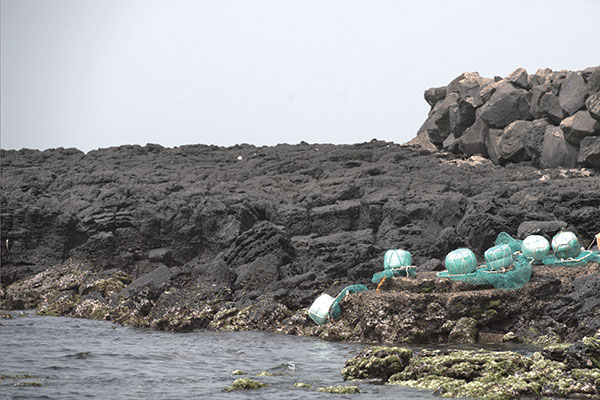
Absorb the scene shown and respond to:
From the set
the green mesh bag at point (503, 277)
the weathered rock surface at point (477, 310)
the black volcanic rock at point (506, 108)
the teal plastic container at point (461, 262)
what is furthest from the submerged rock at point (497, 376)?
the black volcanic rock at point (506, 108)

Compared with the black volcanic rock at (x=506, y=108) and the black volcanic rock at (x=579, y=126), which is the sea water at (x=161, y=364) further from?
the black volcanic rock at (x=506, y=108)

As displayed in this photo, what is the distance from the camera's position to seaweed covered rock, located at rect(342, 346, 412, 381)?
16.9 meters

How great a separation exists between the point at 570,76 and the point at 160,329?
108 ft

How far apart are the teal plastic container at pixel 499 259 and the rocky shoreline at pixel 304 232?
986mm

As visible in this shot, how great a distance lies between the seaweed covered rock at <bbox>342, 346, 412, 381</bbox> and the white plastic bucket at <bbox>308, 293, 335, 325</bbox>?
881 centimetres

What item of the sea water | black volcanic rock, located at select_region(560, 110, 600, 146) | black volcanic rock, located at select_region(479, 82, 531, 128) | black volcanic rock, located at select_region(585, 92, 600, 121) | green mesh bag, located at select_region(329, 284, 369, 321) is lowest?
the sea water

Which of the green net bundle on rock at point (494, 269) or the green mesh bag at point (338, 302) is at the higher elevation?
the green net bundle on rock at point (494, 269)

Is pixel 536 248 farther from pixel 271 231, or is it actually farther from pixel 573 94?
pixel 573 94

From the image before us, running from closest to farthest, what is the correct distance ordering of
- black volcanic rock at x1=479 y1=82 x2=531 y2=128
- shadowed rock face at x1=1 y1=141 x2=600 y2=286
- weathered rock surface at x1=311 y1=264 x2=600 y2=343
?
1. weathered rock surface at x1=311 y1=264 x2=600 y2=343
2. shadowed rock face at x1=1 y1=141 x2=600 y2=286
3. black volcanic rock at x1=479 y1=82 x2=531 y2=128

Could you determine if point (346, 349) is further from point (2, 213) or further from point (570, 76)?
point (570, 76)

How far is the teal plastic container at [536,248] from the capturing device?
82.9 ft

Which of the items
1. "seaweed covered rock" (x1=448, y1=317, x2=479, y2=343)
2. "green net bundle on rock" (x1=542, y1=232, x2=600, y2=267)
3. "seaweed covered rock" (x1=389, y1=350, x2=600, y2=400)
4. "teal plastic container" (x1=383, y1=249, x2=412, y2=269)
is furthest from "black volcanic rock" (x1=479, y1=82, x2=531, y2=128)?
"seaweed covered rock" (x1=389, y1=350, x2=600, y2=400)

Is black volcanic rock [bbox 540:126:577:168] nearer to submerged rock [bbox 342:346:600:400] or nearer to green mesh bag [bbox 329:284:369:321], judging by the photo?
green mesh bag [bbox 329:284:369:321]

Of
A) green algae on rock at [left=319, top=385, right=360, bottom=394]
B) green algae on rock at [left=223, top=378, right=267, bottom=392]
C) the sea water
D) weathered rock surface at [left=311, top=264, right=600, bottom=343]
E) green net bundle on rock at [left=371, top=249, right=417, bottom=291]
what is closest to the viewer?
green algae on rock at [left=319, top=385, right=360, bottom=394]
